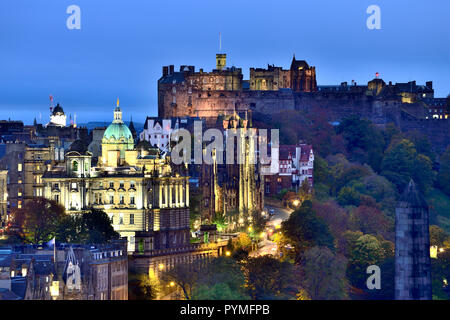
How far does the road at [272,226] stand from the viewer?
394 feet

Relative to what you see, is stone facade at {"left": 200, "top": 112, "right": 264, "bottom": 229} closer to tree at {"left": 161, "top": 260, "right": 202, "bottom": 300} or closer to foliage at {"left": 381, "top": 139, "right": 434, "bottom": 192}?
tree at {"left": 161, "top": 260, "right": 202, "bottom": 300}

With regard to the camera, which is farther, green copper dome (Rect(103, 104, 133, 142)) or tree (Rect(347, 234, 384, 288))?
green copper dome (Rect(103, 104, 133, 142))

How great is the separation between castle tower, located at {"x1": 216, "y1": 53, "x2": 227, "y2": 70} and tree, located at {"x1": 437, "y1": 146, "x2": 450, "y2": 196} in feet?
86.6

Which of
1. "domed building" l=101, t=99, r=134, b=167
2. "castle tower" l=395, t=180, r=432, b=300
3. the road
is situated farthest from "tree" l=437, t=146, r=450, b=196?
"castle tower" l=395, t=180, r=432, b=300

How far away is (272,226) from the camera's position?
431 ft

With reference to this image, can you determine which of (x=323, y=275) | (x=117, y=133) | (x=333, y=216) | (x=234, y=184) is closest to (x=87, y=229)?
(x=117, y=133)

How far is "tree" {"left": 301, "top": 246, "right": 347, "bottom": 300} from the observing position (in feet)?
337

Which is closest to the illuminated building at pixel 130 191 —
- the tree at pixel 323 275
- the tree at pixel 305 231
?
the tree at pixel 305 231

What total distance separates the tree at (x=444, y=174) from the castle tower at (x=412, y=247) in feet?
301

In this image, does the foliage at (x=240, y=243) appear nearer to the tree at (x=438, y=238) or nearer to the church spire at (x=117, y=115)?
the tree at (x=438, y=238)

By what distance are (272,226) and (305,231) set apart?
9.87 meters

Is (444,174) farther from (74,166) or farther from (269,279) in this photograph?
(269,279)
